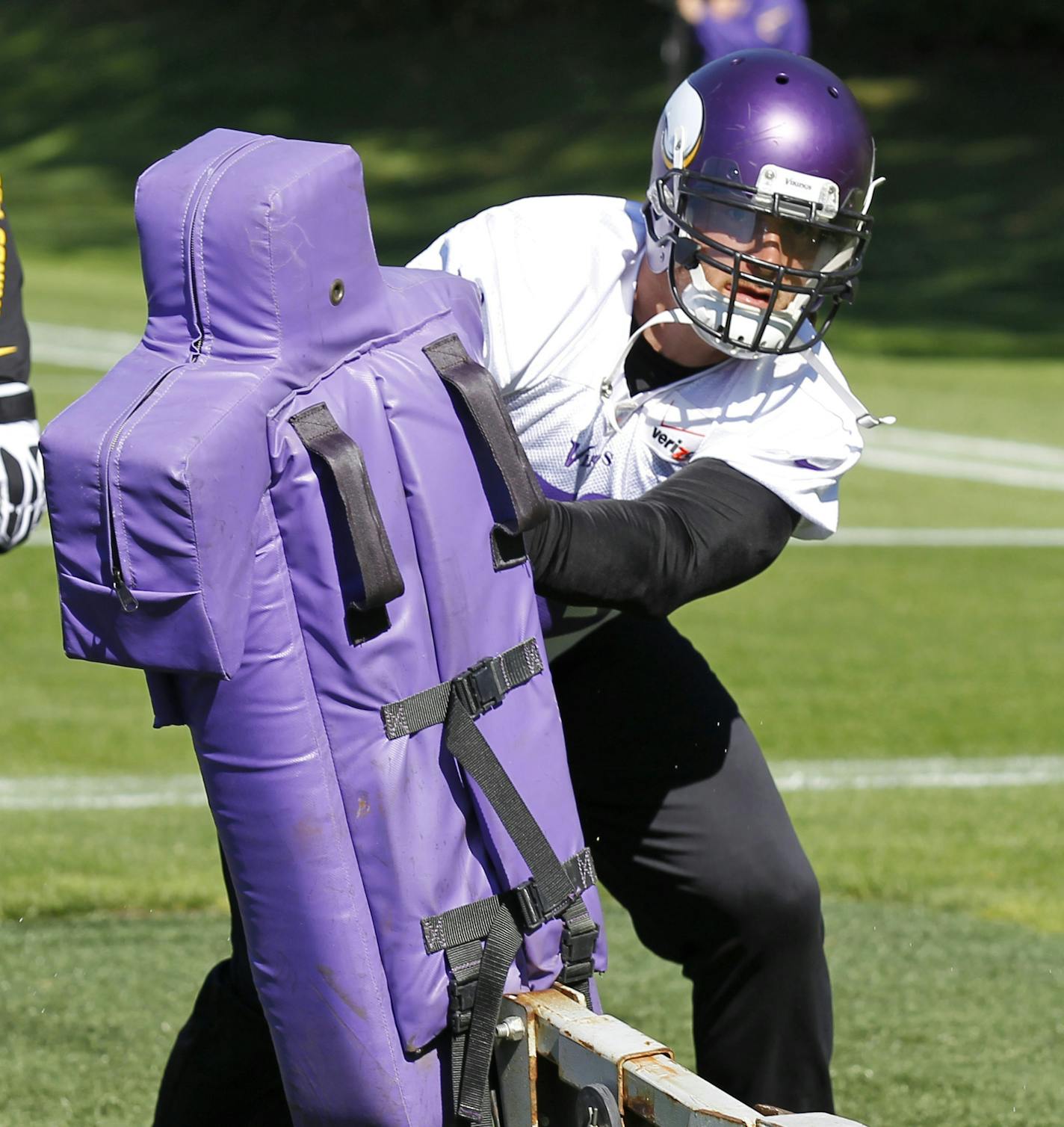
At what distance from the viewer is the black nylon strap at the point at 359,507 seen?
2264 millimetres

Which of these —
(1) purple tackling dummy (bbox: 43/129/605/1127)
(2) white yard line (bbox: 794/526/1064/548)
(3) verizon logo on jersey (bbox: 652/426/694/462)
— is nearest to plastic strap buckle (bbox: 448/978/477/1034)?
(1) purple tackling dummy (bbox: 43/129/605/1127)

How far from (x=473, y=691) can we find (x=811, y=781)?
467 cm

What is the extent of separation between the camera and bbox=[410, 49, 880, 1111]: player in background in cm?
299

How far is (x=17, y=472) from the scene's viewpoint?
347 centimetres

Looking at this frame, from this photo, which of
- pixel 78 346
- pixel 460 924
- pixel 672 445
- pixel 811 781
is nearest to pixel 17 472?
pixel 672 445

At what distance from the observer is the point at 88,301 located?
59.7ft

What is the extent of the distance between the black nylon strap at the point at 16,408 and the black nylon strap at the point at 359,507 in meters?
1.44

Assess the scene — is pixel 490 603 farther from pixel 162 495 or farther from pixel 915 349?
pixel 915 349

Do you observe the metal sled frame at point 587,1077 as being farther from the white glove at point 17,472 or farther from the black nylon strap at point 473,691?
the white glove at point 17,472

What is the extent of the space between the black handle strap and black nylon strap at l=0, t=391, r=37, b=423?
54.9 inches

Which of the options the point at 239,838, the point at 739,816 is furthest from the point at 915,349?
the point at 239,838

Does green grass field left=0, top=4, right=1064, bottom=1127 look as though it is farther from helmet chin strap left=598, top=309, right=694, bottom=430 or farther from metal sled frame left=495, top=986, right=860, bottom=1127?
helmet chin strap left=598, top=309, right=694, bottom=430

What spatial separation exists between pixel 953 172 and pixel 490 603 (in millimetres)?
25125

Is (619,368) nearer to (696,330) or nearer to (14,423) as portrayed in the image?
(696,330)
